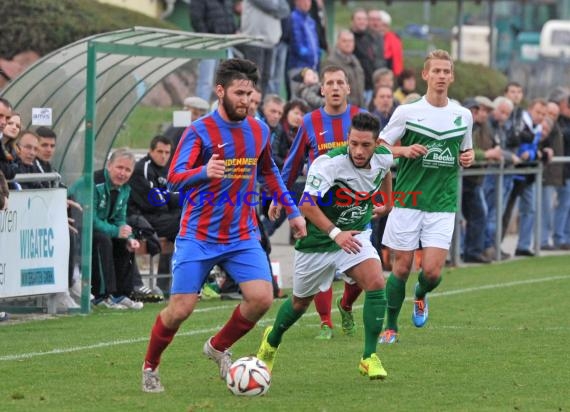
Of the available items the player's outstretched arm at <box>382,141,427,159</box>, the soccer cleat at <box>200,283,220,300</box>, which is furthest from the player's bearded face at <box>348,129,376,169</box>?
the soccer cleat at <box>200,283,220,300</box>

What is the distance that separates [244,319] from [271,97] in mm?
7668

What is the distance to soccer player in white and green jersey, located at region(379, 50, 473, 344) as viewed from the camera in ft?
40.7

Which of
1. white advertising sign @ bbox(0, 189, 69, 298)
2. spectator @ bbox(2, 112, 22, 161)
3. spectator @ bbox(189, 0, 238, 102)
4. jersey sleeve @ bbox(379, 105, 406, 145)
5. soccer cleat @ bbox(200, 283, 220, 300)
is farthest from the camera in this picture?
spectator @ bbox(189, 0, 238, 102)

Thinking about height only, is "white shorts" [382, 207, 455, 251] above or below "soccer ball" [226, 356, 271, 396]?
above

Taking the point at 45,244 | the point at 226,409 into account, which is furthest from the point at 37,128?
the point at 226,409

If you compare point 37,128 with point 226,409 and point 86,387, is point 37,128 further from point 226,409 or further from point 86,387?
point 226,409

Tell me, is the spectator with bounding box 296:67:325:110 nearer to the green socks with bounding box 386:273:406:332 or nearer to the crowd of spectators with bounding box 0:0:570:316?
the crowd of spectators with bounding box 0:0:570:316

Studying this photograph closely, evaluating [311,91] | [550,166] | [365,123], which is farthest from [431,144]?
[550,166]

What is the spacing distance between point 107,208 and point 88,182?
0.44m

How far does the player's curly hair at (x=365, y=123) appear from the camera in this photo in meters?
10.4

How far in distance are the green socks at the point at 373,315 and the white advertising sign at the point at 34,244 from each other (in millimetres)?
4408

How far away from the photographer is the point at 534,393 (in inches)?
388

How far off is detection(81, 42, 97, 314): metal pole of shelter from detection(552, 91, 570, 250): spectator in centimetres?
987

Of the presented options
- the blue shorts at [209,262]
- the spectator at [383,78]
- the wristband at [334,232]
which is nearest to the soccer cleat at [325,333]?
the wristband at [334,232]
